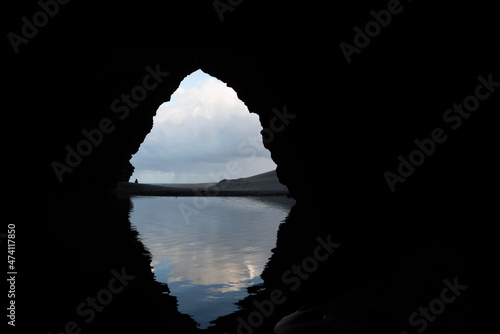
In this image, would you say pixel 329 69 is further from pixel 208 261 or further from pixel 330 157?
pixel 208 261

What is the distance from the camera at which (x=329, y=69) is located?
10.1 meters

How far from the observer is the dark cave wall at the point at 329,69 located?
26.7ft

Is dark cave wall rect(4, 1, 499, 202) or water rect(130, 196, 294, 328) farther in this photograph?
dark cave wall rect(4, 1, 499, 202)

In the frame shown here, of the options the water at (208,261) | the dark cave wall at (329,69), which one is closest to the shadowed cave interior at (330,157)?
the dark cave wall at (329,69)

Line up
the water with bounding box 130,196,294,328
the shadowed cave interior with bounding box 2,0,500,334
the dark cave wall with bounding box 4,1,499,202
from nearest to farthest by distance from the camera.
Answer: the shadowed cave interior with bounding box 2,0,500,334, the water with bounding box 130,196,294,328, the dark cave wall with bounding box 4,1,499,202

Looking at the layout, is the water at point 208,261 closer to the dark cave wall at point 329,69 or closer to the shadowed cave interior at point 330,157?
the shadowed cave interior at point 330,157

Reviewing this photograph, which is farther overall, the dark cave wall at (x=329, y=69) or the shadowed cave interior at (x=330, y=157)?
the dark cave wall at (x=329, y=69)

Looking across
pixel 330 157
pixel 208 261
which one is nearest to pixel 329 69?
pixel 330 157

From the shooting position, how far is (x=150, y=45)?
13.3 metres

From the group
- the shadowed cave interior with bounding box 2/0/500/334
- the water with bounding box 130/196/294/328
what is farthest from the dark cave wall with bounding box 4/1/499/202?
the water with bounding box 130/196/294/328

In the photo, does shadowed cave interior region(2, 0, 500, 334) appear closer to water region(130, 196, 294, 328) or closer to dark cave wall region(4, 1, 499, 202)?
dark cave wall region(4, 1, 499, 202)

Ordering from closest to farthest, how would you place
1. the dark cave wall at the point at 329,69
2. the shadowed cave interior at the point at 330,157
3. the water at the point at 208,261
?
the shadowed cave interior at the point at 330,157
the water at the point at 208,261
the dark cave wall at the point at 329,69

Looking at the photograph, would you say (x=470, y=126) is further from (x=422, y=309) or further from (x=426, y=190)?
(x=422, y=309)

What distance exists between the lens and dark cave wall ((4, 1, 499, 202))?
320 inches
